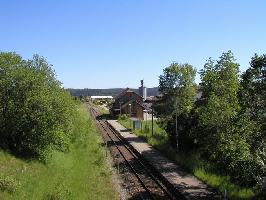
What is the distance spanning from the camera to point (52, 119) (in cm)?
2575

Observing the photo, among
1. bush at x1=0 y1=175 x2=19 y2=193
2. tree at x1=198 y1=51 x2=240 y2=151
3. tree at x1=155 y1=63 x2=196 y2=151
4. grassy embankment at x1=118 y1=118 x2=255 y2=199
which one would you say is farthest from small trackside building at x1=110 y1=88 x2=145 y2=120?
bush at x1=0 y1=175 x2=19 y2=193

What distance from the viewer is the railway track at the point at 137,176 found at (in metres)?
23.0

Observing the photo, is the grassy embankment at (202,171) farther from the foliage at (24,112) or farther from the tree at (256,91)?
the foliage at (24,112)

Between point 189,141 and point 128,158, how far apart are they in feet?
17.4

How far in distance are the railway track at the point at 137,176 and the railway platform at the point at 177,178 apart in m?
0.48

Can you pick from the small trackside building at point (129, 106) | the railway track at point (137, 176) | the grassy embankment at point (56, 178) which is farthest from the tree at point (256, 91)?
the small trackside building at point (129, 106)

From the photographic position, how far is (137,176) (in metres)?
27.8

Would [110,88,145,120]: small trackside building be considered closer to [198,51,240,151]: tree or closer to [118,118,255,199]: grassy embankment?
[118,118,255,199]: grassy embankment

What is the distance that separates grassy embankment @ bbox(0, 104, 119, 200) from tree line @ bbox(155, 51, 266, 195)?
22.9ft

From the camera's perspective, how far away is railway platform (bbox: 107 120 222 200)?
22078 millimetres

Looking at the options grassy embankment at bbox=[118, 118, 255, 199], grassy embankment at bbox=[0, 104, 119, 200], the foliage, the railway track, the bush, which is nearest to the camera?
the bush

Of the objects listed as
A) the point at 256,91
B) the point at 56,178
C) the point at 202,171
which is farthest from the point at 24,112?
the point at 256,91

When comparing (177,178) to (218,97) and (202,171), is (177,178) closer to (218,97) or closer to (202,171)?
(202,171)

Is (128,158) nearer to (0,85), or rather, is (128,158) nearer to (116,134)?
(0,85)
